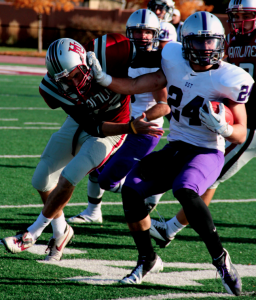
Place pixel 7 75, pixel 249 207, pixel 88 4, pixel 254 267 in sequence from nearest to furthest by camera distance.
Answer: pixel 254 267 < pixel 249 207 < pixel 7 75 < pixel 88 4

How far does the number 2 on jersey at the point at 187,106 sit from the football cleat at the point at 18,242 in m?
1.23

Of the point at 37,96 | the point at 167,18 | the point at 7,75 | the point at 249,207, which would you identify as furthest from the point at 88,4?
the point at 249,207

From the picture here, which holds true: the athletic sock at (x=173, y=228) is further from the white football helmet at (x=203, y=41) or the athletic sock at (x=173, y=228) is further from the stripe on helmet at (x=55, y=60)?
the stripe on helmet at (x=55, y=60)

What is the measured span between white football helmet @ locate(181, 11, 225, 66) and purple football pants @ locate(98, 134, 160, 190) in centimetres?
106

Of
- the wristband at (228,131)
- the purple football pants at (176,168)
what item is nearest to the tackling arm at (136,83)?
the purple football pants at (176,168)

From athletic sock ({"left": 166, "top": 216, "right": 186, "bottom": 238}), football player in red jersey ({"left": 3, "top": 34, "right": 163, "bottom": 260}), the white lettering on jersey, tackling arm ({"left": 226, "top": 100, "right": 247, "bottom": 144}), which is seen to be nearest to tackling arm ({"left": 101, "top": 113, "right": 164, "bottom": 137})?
football player in red jersey ({"left": 3, "top": 34, "right": 163, "bottom": 260})

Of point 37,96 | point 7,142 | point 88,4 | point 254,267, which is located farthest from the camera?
point 88,4

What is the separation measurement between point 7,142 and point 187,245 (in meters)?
3.70

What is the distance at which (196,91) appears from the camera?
8.78ft

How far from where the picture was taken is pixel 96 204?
3732 mm

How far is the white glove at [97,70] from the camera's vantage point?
276cm

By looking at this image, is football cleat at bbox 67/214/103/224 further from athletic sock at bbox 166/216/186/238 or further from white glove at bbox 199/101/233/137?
white glove at bbox 199/101/233/137

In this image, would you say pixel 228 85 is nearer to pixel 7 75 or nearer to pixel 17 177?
pixel 17 177

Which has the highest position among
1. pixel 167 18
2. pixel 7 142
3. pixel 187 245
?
pixel 167 18
